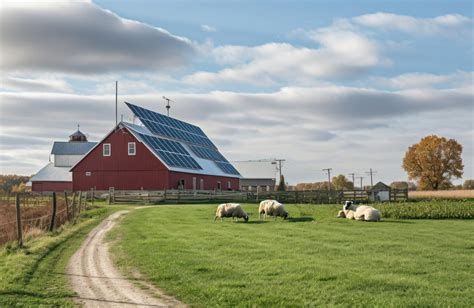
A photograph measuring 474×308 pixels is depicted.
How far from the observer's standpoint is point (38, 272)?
1480 centimetres

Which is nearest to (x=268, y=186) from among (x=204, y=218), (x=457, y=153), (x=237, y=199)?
(x=457, y=153)

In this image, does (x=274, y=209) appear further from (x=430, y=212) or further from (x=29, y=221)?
(x=29, y=221)

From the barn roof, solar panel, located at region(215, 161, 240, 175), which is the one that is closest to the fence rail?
solar panel, located at region(215, 161, 240, 175)

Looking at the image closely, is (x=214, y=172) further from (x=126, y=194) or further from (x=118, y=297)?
(x=118, y=297)

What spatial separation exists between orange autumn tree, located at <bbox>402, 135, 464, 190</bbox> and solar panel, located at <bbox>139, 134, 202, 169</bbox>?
48.2 metres

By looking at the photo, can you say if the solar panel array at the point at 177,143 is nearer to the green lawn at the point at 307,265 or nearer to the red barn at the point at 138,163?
the red barn at the point at 138,163

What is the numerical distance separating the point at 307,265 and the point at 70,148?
7857cm

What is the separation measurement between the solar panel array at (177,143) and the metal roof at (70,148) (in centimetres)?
1845

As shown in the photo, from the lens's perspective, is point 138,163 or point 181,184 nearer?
point 138,163

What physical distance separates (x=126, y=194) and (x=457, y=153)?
217 ft

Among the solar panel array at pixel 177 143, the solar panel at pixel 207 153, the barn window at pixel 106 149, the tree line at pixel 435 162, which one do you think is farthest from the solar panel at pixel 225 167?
the tree line at pixel 435 162

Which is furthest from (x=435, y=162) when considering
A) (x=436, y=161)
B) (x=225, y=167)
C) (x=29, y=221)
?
(x=29, y=221)

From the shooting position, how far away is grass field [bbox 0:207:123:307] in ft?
38.0

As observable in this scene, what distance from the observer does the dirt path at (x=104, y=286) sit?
11.1m
